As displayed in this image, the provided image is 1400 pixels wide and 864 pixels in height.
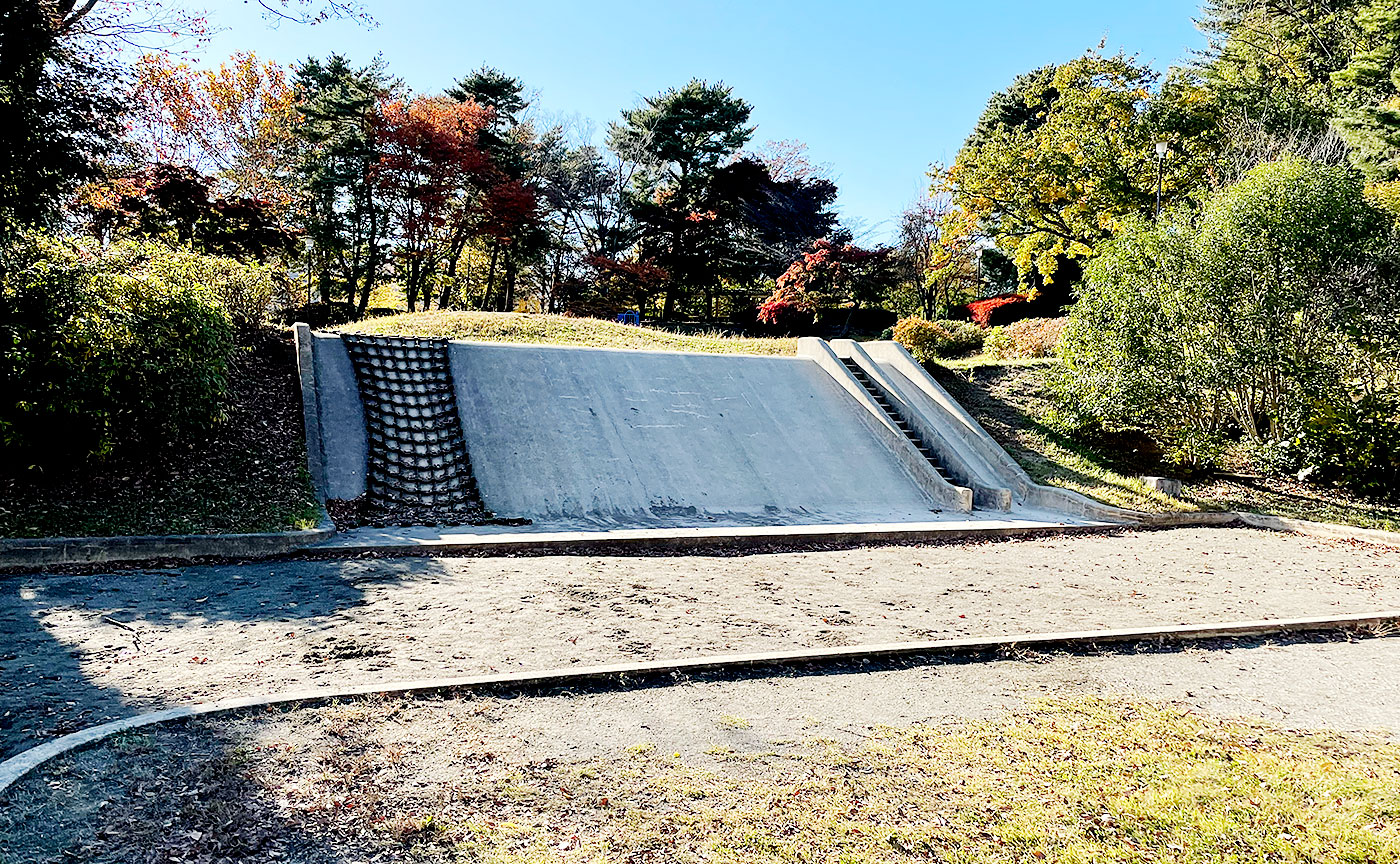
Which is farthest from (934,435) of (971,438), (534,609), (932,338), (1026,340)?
(1026,340)

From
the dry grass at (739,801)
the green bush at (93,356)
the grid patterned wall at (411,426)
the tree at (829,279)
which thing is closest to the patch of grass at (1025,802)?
the dry grass at (739,801)

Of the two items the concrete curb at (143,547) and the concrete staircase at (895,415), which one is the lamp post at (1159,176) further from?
the concrete curb at (143,547)

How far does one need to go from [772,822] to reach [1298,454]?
11669 millimetres

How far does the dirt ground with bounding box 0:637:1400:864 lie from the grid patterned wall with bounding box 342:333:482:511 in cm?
512

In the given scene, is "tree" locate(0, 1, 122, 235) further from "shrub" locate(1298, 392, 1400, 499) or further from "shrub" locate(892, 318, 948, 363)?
"shrub" locate(1298, 392, 1400, 499)

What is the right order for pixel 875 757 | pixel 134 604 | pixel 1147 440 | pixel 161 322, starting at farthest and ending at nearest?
1. pixel 1147 440
2. pixel 161 322
3. pixel 134 604
4. pixel 875 757

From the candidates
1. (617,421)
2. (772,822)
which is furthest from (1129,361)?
(772,822)

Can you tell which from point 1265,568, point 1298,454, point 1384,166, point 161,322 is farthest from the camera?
point 1384,166

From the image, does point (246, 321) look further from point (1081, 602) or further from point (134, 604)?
point (1081, 602)

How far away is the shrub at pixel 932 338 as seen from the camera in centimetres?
1689

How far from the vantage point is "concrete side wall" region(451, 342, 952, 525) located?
940 cm

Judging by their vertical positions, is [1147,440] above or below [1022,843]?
above

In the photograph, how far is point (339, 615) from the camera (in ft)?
17.0

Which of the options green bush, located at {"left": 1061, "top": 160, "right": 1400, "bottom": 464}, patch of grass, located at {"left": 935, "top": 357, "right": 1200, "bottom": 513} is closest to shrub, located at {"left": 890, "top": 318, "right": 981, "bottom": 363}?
patch of grass, located at {"left": 935, "top": 357, "right": 1200, "bottom": 513}
